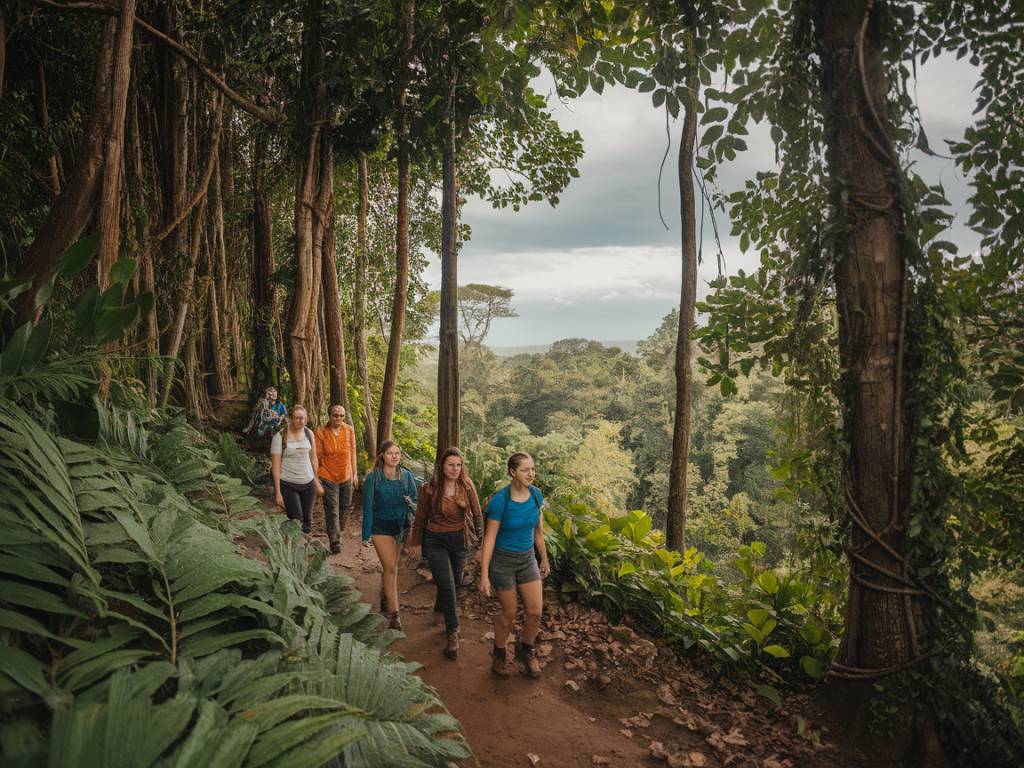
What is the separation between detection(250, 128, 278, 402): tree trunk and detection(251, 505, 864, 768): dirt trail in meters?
5.49

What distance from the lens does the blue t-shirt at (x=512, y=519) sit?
3875mm

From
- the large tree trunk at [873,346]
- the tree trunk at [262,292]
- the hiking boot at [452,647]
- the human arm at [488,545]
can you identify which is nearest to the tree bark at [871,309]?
the large tree trunk at [873,346]

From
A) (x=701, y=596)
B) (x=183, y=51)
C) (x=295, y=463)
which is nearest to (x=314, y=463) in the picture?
(x=295, y=463)

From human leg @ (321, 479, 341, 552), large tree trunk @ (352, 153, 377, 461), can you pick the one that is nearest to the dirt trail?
human leg @ (321, 479, 341, 552)

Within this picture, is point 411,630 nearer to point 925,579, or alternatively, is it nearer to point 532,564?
point 532,564

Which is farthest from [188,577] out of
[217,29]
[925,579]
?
[217,29]

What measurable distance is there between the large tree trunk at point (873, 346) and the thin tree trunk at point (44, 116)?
752 centimetres

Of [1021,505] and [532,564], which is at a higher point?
[1021,505]

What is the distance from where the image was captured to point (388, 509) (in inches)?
172

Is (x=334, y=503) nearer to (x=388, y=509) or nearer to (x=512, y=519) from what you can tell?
(x=388, y=509)

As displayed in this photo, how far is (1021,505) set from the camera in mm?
3107

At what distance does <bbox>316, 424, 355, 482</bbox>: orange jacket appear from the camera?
5.79m

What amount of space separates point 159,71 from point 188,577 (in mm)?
7852

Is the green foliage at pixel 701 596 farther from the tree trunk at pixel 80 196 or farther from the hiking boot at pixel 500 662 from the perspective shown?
the tree trunk at pixel 80 196
